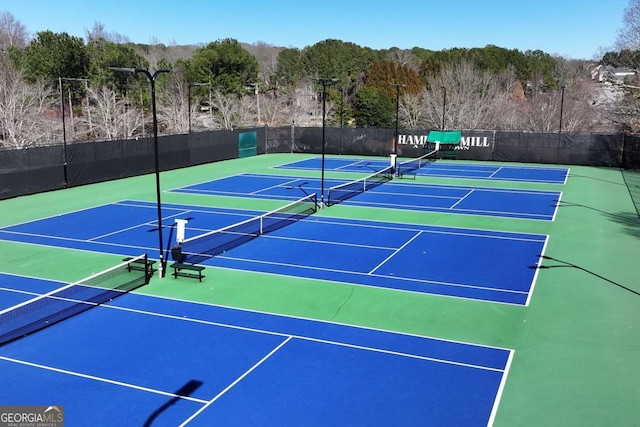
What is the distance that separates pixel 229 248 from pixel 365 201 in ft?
33.8

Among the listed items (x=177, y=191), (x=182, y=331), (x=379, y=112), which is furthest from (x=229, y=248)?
(x=379, y=112)

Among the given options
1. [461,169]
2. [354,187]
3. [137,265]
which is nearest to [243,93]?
[461,169]

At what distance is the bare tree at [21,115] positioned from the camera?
1736 inches

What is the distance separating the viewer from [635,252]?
1891 cm

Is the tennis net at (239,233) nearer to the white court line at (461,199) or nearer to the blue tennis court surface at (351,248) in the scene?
the blue tennis court surface at (351,248)

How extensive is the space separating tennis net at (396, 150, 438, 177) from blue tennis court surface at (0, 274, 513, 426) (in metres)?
25.2

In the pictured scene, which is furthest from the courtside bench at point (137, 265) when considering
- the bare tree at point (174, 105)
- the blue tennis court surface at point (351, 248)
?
the bare tree at point (174, 105)

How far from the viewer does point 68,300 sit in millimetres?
14102

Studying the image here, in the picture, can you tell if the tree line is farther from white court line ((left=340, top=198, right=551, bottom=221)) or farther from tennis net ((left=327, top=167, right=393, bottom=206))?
white court line ((left=340, top=198, right=551, bottom=221))

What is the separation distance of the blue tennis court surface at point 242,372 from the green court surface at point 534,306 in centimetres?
60

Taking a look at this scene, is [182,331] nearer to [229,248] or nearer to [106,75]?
[229,248]

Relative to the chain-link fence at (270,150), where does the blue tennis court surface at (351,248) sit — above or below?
below

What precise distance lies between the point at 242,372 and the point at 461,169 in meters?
32.7

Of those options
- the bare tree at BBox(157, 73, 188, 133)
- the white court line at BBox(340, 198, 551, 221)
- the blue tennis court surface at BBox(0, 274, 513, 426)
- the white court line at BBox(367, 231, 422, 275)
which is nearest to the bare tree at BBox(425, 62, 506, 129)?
the bare tree at BBox(157, 73, 188, 133)
